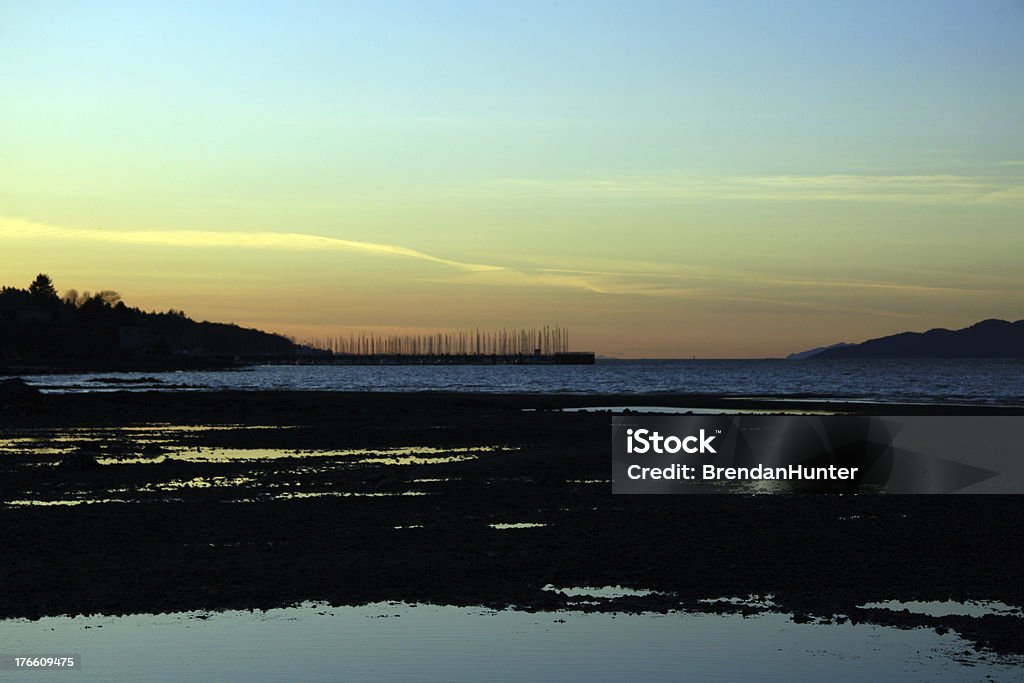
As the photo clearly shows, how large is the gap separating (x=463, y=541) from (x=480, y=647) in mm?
5936

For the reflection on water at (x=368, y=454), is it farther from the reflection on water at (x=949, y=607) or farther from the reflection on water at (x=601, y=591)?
the reflection on water at (x=949, y=607)

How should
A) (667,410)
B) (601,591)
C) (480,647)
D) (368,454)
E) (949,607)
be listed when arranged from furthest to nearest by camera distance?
(667,410) → (368,454) → (601,591) → (949,607) → (480,647)

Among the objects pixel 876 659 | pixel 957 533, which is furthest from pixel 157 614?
pixel 957 533

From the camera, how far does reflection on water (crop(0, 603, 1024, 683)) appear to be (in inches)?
448

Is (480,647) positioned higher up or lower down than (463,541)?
lower down

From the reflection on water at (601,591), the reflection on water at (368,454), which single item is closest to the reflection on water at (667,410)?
the reflection on water at (368,454)

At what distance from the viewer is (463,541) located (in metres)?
18.2

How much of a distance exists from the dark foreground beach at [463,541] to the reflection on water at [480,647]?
529 mm

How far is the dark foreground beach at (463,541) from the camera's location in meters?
14.5

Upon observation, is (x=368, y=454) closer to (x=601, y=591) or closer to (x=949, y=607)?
(x=601, y=591)

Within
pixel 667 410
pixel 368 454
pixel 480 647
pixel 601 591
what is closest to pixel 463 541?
pixel 601 591

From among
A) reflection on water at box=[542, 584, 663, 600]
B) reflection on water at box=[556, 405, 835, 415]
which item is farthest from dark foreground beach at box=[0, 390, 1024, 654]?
reflection on water at box=[556, 405, 835, 415]

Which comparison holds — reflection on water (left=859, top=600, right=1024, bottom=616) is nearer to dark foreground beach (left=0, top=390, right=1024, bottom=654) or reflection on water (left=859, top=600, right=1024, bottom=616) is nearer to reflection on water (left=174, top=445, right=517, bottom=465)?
dark foreground beach (left=0, top=390, right=1024, bottom=654)

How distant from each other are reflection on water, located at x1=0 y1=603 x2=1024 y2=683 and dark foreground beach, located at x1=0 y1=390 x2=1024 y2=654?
1.74ft
